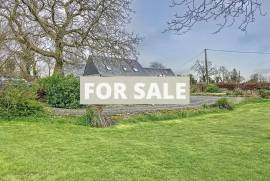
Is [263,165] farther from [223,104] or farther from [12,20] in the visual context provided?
[12,20]

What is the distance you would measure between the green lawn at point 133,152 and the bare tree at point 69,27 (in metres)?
11.5

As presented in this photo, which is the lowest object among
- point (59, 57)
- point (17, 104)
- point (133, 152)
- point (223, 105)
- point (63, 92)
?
point (133, 152)

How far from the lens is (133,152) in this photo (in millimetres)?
7793

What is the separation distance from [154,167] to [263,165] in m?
1.83

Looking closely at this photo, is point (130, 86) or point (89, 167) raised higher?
point (130, 86)

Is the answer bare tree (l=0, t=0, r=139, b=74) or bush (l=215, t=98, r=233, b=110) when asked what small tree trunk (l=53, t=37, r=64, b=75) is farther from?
bush (l=215, t=98, r=233, b=110)

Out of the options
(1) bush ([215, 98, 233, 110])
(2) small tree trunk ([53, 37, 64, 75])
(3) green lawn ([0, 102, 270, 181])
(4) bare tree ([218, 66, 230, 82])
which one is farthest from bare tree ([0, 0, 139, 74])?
(4) bare tree ([218, 66, 230, 82])

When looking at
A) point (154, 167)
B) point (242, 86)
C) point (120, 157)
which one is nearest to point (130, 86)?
point (120, 157)

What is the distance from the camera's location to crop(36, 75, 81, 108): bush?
17.9 meters

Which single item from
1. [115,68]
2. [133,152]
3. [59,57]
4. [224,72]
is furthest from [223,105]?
[224,72]

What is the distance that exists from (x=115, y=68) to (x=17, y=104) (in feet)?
77.7

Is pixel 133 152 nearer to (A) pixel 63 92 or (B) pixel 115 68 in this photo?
(A) pixel 63 92

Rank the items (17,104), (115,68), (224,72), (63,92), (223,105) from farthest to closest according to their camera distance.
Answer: (224,72)
(115,68)
(223,105)
(63,92)
(17,104)

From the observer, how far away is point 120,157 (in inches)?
288
